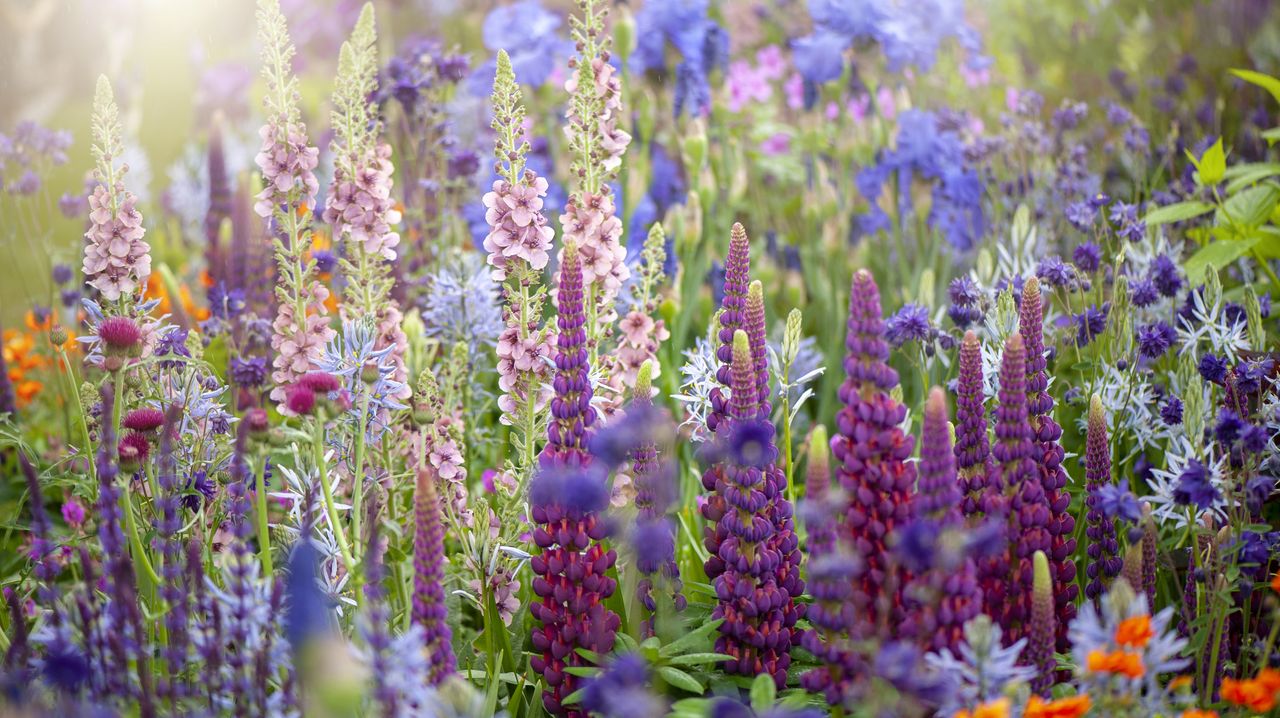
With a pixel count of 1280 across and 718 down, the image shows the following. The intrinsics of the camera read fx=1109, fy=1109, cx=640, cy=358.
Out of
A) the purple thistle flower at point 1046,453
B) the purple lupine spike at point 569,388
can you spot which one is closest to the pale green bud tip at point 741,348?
the purple lupine spike at point 569,388

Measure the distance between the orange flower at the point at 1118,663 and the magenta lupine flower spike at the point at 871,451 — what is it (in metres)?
0.33

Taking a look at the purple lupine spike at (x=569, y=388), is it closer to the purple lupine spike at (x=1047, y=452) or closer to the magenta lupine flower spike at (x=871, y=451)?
the magenta lupine flower spike at (x=871, y=451)

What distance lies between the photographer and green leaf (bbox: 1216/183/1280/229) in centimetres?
316

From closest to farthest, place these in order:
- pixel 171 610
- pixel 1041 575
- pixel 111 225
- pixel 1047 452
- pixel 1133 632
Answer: pixel 1133 632 → pixel 1041 575 → pixel 171 610 → pixel 1047 452 → pixel 111 225

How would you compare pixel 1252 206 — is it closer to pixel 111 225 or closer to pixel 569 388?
pixel 569 388

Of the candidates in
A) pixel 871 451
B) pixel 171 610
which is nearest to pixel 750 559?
pixel 871 451

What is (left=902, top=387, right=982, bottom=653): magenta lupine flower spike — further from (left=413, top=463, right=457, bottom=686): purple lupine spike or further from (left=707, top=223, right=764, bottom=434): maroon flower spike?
(left=413, top=463, right=457, bottom=686): purple lupine spike

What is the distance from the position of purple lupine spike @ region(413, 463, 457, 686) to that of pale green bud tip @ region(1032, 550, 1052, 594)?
953 mm

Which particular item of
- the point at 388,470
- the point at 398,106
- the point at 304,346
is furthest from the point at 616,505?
the point at 398,106

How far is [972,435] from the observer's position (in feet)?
6.83

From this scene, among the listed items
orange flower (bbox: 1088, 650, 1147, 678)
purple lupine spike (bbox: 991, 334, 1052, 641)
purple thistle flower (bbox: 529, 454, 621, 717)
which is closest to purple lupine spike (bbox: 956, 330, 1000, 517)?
purple lupine spike (bbox: 991, 334, 1052, 641)

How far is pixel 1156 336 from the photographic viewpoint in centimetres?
282

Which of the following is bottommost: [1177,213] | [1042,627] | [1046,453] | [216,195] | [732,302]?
[1042,627]

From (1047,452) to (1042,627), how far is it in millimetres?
474
